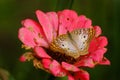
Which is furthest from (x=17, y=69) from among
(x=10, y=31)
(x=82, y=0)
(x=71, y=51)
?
(x=71, y=51)

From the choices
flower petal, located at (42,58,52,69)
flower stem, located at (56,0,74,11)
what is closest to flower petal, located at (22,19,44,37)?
flower petal, located at (42,58,52,69)

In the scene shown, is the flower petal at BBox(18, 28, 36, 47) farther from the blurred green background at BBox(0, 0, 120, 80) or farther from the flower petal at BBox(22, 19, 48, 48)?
the blurred green background at BBox(0, 0, 120, 80)

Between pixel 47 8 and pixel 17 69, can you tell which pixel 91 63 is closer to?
pixel 17 69

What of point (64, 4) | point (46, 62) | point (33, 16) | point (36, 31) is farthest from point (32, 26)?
point (33, 16)

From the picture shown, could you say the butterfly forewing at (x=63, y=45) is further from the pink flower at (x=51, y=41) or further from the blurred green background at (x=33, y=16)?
the blurred green background at (x=33, y=16)

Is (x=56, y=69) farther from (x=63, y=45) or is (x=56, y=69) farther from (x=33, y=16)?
(x=33, y=16)

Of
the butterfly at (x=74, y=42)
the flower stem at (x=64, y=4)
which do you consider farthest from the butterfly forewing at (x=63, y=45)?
the flower stem at (x=64, y=4)
